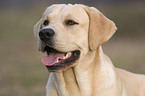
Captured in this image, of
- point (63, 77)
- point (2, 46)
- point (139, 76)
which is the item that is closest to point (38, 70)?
point (139, 76)

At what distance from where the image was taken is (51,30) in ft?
14.6

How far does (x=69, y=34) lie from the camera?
457 centimetres

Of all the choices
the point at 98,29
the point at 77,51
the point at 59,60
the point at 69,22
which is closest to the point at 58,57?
the point at 59,60

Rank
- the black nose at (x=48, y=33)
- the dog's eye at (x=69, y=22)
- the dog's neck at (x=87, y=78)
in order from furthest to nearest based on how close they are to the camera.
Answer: the dog's neck at (x=87, y=78) → the dog's eye at (x=69, y=22) → the black nose at (x=48, y=33)

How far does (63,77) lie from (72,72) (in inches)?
5.6

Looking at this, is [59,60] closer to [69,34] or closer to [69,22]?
[69,34]

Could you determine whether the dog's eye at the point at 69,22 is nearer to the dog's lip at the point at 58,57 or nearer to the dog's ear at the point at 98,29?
the dog's ear at the point at 98,29

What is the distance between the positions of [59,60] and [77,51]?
268 millimetres

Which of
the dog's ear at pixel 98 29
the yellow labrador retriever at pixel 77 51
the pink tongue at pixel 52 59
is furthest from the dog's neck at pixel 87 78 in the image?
the pink tongue at pixel 52 59

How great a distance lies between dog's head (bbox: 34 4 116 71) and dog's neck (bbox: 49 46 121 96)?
0.66 feet

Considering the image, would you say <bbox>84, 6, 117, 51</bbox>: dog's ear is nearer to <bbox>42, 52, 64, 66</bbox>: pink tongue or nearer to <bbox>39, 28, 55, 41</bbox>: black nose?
<bbox>42, 52, 64, 66</bbox>: pink tongue

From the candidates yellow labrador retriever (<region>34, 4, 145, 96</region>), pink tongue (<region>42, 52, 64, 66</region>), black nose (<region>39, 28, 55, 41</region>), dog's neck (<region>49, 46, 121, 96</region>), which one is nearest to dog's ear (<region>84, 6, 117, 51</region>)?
yellow labrador retriever (<region>34, 4, 145, 96</region>)

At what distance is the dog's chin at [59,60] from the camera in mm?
4547

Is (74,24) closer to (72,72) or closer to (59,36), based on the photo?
(59,36)
